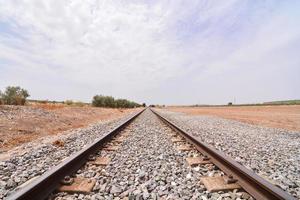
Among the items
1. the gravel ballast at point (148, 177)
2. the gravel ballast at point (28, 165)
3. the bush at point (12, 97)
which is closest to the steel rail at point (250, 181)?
the gravel ballast at point (148, 177)

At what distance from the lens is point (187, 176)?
11.0 ft

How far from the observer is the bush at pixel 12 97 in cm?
1892

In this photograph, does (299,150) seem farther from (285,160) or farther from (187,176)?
(187,176)

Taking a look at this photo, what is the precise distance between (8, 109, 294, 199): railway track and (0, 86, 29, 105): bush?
17.6 meters

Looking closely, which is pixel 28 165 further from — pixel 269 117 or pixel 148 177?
pixel 269 117

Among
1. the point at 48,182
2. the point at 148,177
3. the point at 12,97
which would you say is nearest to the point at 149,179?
the point at 148,177

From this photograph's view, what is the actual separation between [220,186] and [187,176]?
58cm

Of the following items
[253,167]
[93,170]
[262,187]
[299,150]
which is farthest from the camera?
[299,150]

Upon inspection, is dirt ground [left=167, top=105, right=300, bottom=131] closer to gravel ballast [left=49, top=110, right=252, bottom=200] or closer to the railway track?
the railway track

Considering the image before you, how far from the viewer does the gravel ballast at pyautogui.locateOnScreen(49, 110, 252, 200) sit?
2.69m

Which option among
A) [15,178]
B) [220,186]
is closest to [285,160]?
[220,186]

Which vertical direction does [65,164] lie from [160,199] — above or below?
above

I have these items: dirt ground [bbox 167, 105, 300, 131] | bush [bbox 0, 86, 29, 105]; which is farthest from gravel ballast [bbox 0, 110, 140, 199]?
bush [bbox 0, 86, 29, 105]

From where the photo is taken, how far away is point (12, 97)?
19.2 metres
